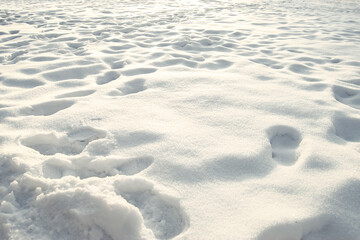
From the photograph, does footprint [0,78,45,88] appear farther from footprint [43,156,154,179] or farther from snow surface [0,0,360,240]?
footprint [43,156,154,179]

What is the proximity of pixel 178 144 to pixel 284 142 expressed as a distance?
57cm

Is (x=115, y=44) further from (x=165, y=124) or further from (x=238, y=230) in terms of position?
(x=238, y=230)

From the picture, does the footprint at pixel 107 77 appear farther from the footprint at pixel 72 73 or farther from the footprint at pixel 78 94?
the footprint at pixel 78 94

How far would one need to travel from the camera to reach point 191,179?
1.06 metres

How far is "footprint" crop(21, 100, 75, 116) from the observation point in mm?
1547

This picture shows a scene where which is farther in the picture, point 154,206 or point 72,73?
point 72,73

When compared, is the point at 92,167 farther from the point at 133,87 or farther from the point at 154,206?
the point at 133,87

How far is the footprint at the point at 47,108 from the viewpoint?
1547mm

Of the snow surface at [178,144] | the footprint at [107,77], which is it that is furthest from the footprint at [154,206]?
the footprint at [107,77]

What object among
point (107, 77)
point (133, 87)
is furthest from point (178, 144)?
point (107, 77)

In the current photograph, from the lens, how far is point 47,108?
1605 mm

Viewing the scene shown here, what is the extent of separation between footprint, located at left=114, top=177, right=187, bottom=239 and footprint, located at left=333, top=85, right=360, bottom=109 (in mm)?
1486

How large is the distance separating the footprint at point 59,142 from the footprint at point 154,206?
35cm

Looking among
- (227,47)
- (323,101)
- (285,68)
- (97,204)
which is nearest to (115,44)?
(227,47)
